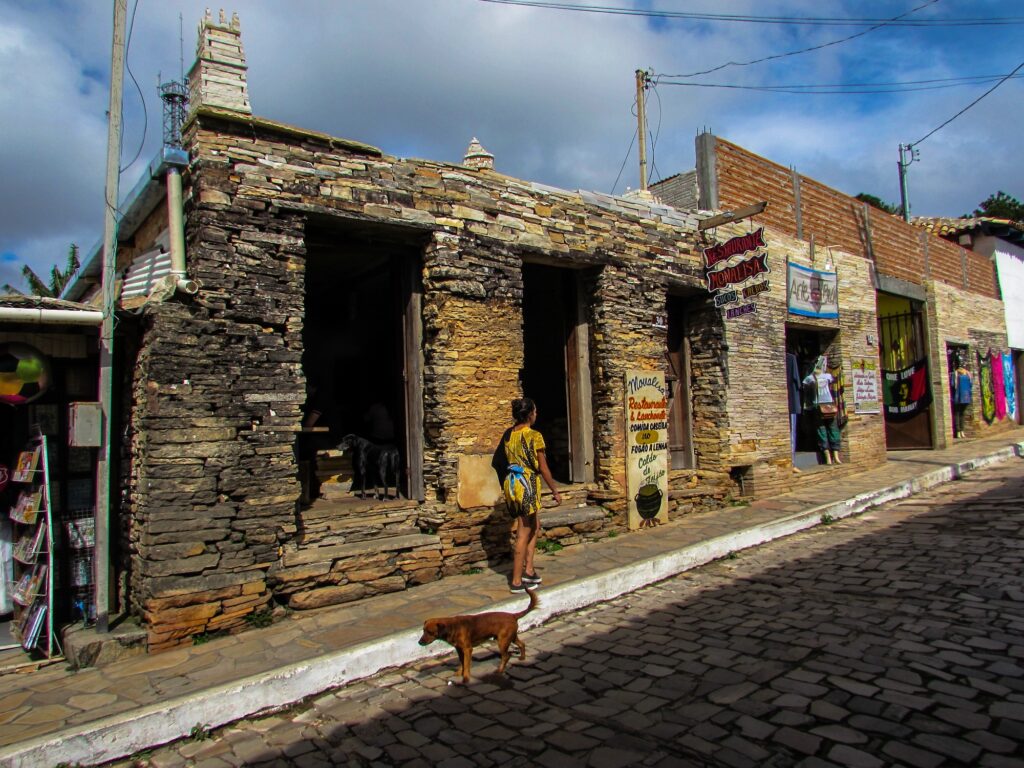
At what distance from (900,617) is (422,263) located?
5.34 meters

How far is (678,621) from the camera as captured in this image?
5422 mm

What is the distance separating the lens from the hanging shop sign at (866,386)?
12.2m

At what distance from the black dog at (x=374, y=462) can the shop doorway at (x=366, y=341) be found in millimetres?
131

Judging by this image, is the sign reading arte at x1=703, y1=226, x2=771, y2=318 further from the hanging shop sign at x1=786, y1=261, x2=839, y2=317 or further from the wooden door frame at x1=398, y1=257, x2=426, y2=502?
the wooden door frame at x1=398, y1=257, x2=426, y2=502

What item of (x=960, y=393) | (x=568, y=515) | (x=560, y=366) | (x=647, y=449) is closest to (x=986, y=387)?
(x=960, y=393)

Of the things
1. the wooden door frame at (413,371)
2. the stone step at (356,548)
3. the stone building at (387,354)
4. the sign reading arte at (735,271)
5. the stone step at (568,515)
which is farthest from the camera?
the sign reading arte at (735,271)

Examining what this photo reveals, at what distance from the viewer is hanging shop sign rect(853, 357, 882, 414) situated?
12.2m

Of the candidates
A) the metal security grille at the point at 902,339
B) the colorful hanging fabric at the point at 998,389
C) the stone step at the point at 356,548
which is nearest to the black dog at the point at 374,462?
the stone step at the point at 356,548

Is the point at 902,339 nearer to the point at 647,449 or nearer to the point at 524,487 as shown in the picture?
the point at 647,449

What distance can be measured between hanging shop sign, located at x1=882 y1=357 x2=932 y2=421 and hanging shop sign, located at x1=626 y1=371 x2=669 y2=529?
9.68 meters

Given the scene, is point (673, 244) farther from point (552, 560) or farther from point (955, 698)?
point (955, 698)

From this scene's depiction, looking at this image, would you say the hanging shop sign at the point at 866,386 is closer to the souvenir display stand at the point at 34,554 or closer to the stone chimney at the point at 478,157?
the stone chimney at the point at 478,157

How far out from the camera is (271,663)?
4629 millimetres

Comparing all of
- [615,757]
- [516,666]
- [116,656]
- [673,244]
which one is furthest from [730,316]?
[116,656]
